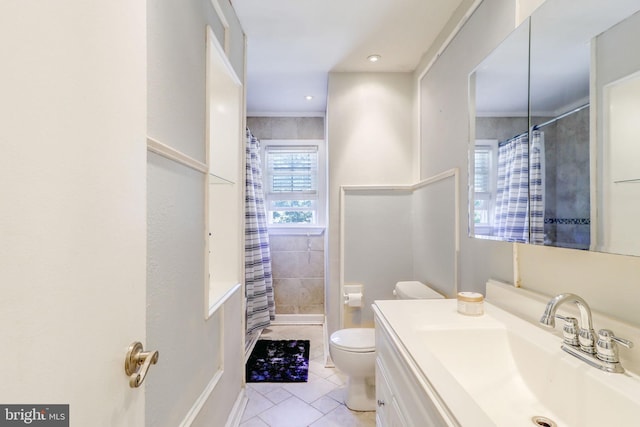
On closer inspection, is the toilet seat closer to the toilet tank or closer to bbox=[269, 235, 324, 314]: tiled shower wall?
the toilet tank

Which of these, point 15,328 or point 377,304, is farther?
point 377,304

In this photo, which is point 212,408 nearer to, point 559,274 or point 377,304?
point 377,304

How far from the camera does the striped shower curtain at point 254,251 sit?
9.73 feet

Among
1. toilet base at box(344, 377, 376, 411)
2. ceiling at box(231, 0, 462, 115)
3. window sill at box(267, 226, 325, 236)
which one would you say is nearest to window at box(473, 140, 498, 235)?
ceiling at box(231, 0, 462, 115)

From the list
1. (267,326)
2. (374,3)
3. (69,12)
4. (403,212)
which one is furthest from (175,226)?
(267,326)

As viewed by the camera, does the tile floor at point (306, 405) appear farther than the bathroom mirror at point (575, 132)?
Yes

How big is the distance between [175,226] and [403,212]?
6.19 ft

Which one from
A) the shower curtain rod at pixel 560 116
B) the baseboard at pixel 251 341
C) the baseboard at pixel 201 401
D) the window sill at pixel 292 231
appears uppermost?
the shower curtain rod at pixel 560 116

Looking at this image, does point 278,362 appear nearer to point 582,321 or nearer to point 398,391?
point 398,391

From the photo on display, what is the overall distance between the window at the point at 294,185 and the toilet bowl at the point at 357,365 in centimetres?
179

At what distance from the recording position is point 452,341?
40.6 inches

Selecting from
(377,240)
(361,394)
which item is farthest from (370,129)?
(361,394)

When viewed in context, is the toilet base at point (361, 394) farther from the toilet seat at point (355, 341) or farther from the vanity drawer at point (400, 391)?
the vanity drawer at point (400, 391)

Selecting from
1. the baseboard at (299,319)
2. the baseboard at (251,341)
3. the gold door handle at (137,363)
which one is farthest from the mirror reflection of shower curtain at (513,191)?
the baseboard at (299,319)
